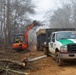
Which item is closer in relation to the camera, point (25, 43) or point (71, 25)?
point (25, 43)

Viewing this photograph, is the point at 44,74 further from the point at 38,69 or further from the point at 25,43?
the point at 25,43

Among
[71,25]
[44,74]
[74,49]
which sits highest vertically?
[71,25]

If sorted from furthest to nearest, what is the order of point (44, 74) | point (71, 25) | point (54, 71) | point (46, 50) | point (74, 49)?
point (71, 25) → point (46, 50) → point (74, 49) → point (54, 71) → point (44, 74)

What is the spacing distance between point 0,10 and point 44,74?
1277 inches

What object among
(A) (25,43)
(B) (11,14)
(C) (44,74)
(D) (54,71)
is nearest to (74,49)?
(D) (54,71)

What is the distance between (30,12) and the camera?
43438mm

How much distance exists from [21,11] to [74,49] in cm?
3052

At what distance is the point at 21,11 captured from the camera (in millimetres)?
42531

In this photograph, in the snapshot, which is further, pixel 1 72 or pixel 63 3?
pixel 63 3

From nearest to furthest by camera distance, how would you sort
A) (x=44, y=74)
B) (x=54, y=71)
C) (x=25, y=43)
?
(x=44, y=74) < (x=54, y=71) < (x=25, y=43)

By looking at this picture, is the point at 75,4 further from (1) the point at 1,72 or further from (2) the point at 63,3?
(1) the point at 1,72

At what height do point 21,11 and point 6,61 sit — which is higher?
point 21,11

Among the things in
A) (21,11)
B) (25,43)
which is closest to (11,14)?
(21,11)

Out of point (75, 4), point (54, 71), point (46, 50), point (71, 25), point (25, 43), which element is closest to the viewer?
point (54, 71)
